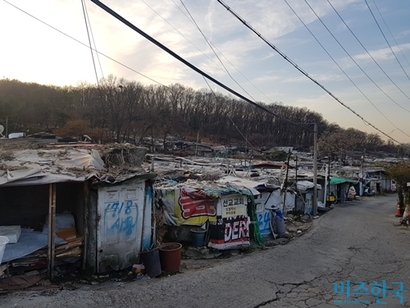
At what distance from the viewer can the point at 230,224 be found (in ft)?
39.4

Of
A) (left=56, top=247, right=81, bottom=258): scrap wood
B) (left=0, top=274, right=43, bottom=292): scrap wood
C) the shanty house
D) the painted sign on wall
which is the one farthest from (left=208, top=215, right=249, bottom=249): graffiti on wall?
(left=0, top=274, right=43, bottom=292): scrap wood

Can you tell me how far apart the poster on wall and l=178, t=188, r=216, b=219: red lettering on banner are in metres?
0.32

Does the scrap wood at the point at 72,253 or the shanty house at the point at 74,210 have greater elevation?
the shanty house at the point at 74,210

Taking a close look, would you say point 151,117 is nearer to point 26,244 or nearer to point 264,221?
point 264,221

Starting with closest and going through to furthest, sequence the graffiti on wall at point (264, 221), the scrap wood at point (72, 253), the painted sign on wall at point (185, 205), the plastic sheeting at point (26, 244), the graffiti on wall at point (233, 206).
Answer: the plastic sheeting at point (26, 244) < the scrap wood at point (72, 253) < the painted sign on wall at point (185, 205) < the graffiti on wall at point (233, 206) < the graffiti on wall at point (264, 221)

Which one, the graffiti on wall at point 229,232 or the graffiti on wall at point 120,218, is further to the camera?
the graffiti on wall at point 229,232

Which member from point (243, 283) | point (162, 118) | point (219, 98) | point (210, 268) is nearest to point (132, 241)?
point (210, 268)

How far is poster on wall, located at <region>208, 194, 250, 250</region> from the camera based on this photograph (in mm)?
11641

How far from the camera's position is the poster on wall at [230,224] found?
1164cm

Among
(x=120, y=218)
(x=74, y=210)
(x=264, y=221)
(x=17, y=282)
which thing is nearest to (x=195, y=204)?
(x=120, y=218)

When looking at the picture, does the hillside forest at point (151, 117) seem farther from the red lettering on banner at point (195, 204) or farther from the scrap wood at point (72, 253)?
the scrap wood at point (72, 253)

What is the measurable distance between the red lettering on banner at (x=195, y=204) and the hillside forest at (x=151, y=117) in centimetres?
1723

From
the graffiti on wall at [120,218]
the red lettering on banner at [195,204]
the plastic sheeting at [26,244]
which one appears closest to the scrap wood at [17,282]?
the plastic sheeting at [26,244]

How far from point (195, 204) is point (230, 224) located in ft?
4.71
